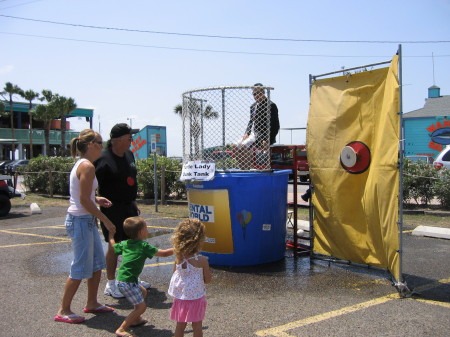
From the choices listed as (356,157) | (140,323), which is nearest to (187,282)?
(140,323)

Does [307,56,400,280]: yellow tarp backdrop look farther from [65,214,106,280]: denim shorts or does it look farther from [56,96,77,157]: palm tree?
[56,96,77,157]: palm tree

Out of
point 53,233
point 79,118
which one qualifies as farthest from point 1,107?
point 53,233

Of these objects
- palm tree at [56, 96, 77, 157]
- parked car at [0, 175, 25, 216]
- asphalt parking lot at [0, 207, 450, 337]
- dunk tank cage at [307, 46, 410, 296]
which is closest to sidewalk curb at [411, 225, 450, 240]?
asphalt parking lot at [0, 207, 450, 337]

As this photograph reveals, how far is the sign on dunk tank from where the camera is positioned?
6.11 metres

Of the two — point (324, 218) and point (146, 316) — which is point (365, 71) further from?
point (146, 316)

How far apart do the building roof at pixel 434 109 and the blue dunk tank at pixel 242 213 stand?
86.5 feet

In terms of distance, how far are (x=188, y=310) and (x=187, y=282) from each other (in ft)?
0.66

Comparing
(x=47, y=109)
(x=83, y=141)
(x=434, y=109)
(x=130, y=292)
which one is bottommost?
(x=130, y=292)

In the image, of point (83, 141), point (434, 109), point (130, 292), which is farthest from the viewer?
point (434, 109)

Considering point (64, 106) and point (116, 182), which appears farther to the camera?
point (64, 106)

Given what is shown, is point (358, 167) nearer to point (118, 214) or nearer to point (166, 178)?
point (118, 214)

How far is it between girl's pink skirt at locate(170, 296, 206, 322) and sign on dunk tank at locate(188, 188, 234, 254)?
2.69 metres

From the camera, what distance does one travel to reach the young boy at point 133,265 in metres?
3.94

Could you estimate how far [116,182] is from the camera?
494 centimetres
